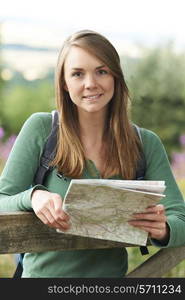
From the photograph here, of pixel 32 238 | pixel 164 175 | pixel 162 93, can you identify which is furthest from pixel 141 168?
pixel 162 93

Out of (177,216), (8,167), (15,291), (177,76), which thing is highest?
(8,167)

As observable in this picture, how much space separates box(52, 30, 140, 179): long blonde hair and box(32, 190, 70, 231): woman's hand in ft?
0.78

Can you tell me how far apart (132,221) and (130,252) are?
2926 millimetres

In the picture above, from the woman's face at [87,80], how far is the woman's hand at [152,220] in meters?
0.37

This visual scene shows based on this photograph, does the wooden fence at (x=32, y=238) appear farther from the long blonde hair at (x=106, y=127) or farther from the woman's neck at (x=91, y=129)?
the woman's neck at (x=91, y=129)

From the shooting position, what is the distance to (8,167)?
1.94 m

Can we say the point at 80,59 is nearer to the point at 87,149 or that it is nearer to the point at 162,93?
the point at 87,149

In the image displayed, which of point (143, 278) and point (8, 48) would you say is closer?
point (143, 278)

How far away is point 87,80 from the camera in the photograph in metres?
1.93

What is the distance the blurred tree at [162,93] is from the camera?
8359 mm

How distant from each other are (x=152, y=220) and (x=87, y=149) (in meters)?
0.35

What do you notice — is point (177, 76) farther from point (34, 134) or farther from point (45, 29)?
point (34, 134)

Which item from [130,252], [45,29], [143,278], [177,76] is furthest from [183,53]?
[143,278]

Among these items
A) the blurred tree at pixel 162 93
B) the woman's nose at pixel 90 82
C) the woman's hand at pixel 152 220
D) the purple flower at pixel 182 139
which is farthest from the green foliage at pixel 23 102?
the woman's hand at pixel 152 220
